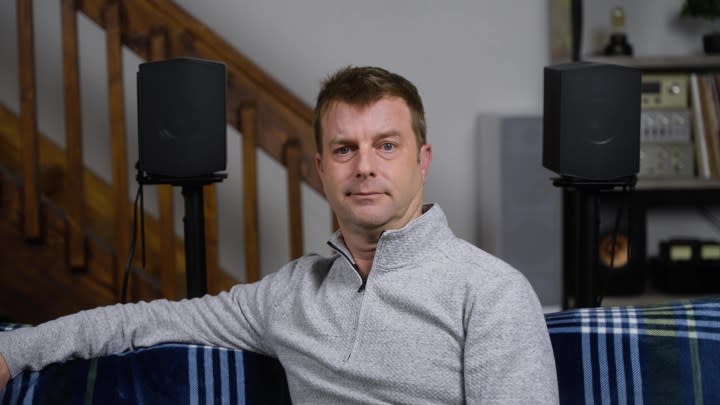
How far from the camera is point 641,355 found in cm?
150

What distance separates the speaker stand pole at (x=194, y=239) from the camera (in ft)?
6.22

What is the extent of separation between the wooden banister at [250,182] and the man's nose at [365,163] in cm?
136

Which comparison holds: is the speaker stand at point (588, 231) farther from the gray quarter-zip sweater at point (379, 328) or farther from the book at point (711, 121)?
the book at point (711, 121)

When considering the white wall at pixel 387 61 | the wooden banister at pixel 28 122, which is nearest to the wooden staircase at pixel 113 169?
the wooden banister at pixel 28 122

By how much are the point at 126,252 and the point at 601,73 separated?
1.68 meters

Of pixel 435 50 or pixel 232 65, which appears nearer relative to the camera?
pixel 232 65

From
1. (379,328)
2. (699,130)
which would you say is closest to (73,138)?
(379,328)

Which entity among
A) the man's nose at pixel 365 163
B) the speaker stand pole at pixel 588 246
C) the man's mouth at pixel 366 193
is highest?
the man's nose at pixel 365 163

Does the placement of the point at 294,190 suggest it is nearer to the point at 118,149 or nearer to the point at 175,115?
the point at 118,149

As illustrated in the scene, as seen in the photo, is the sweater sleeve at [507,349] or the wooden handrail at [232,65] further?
the wooden handrail at [232,65]

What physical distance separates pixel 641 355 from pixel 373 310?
0.48 m

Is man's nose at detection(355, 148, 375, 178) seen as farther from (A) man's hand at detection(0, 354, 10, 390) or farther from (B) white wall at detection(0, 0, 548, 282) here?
(B) white wall at detection(0, 0, 548, 282)

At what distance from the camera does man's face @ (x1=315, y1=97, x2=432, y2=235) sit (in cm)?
147

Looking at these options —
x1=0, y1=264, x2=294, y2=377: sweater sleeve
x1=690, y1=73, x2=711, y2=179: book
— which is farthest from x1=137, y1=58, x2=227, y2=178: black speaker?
x1=690, y1=73, x2=711, y2=179: book
